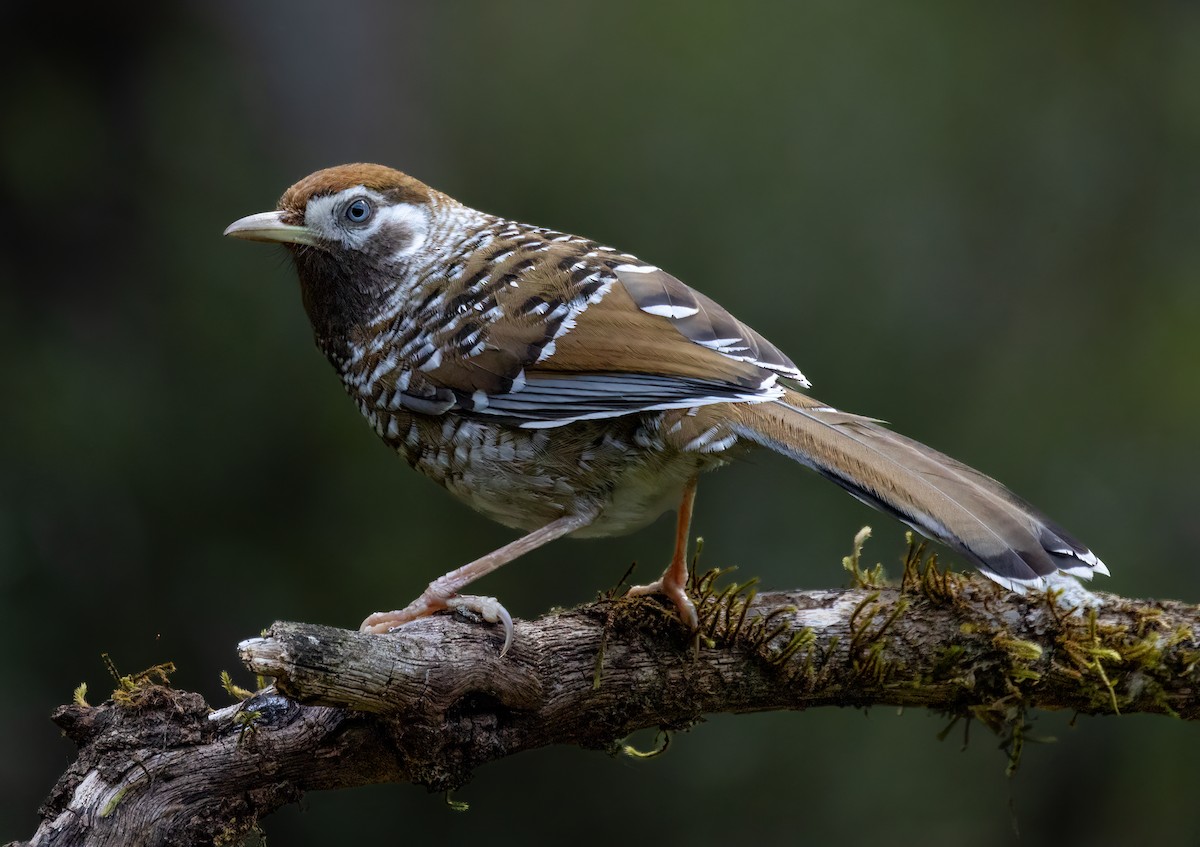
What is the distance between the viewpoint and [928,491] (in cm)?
278

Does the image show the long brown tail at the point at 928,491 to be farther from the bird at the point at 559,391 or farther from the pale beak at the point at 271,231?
the pale beak at the point at 271,231

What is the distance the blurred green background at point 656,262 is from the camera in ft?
14.4

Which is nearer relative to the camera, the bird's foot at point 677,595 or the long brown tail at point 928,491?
the long brown tail at point 928,491

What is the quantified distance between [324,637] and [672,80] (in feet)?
11.4

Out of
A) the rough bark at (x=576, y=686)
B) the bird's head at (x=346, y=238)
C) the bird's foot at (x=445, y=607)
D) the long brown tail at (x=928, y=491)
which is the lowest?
the rough bark at (x=576, y=686)

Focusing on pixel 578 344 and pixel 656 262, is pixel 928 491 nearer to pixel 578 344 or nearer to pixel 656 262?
pixel 578 344

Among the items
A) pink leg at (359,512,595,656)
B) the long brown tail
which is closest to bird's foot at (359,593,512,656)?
pink leg at (359,512,595,656)

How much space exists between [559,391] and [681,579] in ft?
2.04

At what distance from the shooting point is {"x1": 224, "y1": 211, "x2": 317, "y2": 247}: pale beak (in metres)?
3.38

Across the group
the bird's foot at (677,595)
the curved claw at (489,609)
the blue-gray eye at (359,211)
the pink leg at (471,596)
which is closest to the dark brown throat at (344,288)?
the blue-gray eye at (359,211)

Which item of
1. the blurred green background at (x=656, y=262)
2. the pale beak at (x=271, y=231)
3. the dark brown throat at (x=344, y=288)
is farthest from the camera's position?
the blurred green background at (x=656, y=262)

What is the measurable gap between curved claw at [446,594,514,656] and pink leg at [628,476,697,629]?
1.56 feet

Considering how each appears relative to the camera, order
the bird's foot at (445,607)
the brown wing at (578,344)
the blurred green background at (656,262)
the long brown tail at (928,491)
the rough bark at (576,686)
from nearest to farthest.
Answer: the rough bark at (576,686) < the long brown tail at (928,491) < the bird's foot at (445,607) < the brown wing at (578,344) < the blurred green background at (656,262)

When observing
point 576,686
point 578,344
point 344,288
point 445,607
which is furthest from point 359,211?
point 576,686
